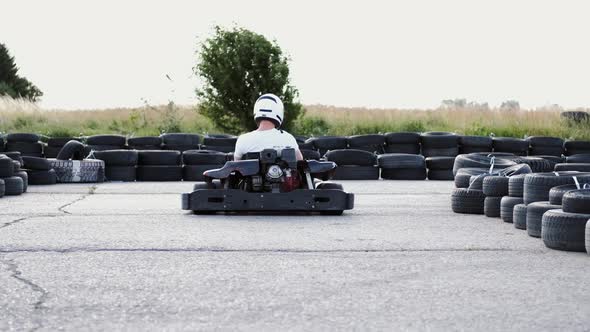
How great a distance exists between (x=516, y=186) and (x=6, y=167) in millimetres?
8173

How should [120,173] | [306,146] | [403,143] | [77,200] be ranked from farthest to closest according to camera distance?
[403,143] < [306,146] < [120,173] < [77,200]

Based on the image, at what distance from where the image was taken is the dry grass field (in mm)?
31359

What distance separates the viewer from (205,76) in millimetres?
31672

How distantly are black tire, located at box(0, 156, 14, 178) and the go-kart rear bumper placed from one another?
484 centimetres

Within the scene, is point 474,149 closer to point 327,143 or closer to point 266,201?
point 327,143

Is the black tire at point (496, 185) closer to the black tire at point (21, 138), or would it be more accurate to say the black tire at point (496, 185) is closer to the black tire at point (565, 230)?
the black tire at point (565, 230)

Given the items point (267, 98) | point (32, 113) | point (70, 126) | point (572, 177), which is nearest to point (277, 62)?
point (70, 126)

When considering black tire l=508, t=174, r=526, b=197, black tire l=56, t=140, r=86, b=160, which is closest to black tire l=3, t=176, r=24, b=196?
black tire l=56, t=140, r=86, b=160

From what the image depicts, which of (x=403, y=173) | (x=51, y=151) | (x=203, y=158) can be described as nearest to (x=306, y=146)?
(x=403, y=173)

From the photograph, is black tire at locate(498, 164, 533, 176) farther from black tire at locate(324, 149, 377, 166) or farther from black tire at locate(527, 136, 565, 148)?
black tire at locate(527, 136, 565, 148)

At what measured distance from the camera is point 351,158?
2180 centimetres

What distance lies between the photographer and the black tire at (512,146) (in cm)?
2419

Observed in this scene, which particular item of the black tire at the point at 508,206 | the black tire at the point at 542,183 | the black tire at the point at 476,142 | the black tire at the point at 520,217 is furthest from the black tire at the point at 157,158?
the black tire at the point at 542,183

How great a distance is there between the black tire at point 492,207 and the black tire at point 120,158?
1159 cm
